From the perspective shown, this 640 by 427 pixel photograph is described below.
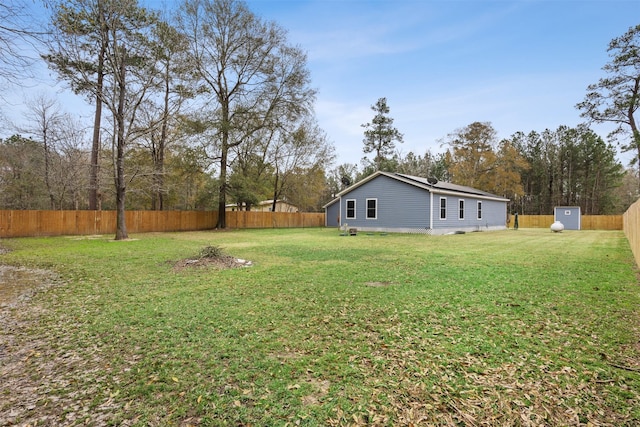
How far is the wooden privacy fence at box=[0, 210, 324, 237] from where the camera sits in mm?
15008

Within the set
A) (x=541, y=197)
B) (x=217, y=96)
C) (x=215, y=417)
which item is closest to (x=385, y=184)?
(x=217, y=96)

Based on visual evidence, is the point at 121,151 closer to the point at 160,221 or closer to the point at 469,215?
the point at 160,221

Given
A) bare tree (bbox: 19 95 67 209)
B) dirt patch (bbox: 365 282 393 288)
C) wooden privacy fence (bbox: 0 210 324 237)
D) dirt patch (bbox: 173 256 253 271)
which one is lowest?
dirt patch (bbox: 365 282 393 288)

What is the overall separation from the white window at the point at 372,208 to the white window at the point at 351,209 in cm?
117

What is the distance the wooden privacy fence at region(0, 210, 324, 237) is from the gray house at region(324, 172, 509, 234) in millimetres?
8539

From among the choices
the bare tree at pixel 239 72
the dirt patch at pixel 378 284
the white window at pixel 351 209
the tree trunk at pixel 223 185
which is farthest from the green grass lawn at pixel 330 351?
the bare tree at pixel 239 72

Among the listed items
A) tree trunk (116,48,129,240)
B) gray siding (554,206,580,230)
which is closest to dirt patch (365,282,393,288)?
tree trunk (116,48,129,240)

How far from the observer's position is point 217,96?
21.3 metres

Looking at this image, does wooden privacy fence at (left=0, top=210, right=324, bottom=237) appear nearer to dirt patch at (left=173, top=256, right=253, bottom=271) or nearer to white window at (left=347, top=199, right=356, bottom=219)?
white window at (left=347, top=199, right=356, bottom=219)

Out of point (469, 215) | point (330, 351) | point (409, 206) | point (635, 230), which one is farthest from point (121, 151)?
point (469, 215)

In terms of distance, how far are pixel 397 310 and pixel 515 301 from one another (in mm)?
1888

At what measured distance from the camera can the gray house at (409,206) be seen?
17.4m

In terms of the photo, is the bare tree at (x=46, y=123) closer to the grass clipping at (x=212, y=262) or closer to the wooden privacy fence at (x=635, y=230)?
the grass clipping at (x=212, y=262)

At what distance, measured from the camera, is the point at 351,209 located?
20.9 metres
